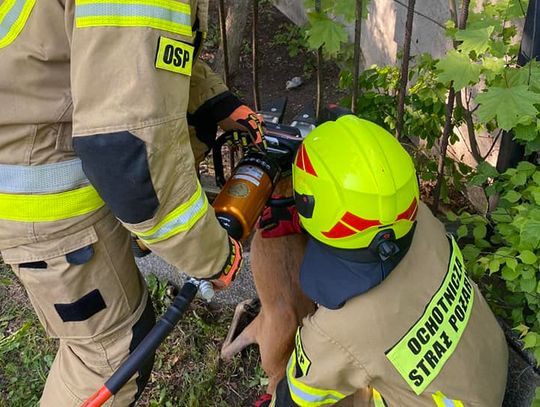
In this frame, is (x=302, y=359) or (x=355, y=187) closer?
(x=355, y=187)

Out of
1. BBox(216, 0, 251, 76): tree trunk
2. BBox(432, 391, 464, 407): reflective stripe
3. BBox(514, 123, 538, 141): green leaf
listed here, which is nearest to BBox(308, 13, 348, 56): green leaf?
BBox(514, 123, 538, 141): green leaf

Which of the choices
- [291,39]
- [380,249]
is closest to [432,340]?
[380,249]

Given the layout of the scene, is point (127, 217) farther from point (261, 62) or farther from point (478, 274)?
point (261, 62)

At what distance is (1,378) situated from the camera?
3006 mm

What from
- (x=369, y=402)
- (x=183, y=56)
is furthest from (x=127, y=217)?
(x=369, y=402)

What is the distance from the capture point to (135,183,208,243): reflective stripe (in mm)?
1636

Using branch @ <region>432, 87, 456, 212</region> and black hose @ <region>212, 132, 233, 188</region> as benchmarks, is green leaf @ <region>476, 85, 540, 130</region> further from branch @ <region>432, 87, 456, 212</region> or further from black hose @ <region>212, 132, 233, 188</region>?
black hose @ <region>212, 132, 233, 188</region>

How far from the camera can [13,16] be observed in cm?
147

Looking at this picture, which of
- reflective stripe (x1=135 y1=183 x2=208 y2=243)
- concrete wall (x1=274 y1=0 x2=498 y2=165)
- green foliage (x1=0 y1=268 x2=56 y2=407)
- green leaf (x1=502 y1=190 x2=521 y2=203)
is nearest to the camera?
reflective stripe (x1=135 y1=183 x2=208 y2=243)

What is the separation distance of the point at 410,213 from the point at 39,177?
1163mm

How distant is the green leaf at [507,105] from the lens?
6.01 ft

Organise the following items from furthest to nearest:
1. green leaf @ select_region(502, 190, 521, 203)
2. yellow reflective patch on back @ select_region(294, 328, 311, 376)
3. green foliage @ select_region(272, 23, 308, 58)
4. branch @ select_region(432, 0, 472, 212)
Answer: green foliage @ select_region(272, 23, 308, 58), branch @ select_region(432, 0, 472, 212), green leaf @ select_region(502, 190, 521, 203), yellow reflective patch on back @ select_region(294, 328, 311, 376)

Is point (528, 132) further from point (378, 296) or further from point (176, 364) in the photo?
point (176, 364)

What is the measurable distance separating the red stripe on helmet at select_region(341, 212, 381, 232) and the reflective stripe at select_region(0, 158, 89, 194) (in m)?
0.84
